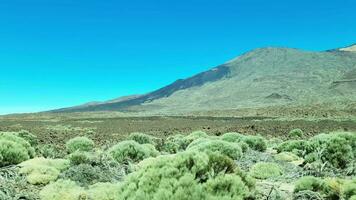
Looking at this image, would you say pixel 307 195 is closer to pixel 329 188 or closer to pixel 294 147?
pixel 329 188

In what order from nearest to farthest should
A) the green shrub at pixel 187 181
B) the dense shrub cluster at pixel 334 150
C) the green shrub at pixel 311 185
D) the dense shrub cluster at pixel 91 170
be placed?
the green shrub at pixel 187 181, the green shrub at pixel 311 185, the dense shrub cluster at pixel 91 170, the dense shrub cluster at pixel 334 150

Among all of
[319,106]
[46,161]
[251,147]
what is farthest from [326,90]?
[46,161]

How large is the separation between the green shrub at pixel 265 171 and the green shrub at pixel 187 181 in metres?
5.01

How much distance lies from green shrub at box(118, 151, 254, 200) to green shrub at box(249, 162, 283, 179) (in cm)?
501

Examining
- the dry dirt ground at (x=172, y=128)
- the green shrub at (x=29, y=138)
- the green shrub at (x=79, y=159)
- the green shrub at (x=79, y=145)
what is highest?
the green shrub at (x=29, y=138)

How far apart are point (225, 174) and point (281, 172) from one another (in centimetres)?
649

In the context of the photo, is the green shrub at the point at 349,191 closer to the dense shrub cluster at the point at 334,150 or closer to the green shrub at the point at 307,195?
the green shrub at the point at 307,195

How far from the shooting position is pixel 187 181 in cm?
744

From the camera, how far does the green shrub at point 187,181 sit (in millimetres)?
7344

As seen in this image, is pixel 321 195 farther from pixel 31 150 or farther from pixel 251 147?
pixel 251 147

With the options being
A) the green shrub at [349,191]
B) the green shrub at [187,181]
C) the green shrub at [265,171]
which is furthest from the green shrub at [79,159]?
the green shrub at [349,191]

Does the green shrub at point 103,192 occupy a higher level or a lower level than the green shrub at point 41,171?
lower

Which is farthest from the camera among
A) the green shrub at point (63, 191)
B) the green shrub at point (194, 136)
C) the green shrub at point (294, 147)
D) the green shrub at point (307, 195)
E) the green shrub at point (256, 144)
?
the green shrub at point (194, 136)

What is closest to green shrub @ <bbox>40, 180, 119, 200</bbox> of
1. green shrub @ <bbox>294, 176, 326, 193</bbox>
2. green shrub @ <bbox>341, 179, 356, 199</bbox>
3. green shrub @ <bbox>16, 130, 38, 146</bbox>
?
green shrub @ <bbox>294, 176, 326, 193</bbox>
